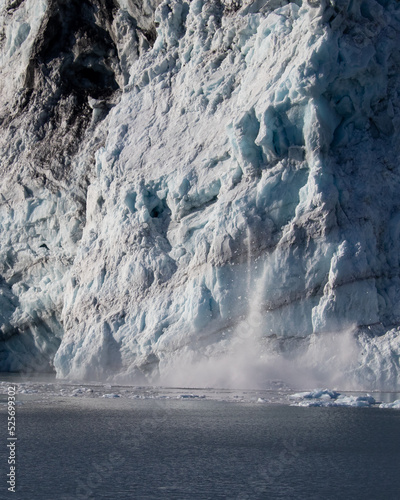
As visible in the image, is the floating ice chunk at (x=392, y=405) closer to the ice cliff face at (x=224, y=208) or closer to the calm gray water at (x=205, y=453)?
the calm gray water at (x=205, y=453)

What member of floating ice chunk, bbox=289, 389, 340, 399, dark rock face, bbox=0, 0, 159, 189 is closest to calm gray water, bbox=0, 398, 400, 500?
floating ice chunk, bbox=289, 389, 340, 399

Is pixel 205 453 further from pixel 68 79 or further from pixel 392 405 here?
pixel 68 79

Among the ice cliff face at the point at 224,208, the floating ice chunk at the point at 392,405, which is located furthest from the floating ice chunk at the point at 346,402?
the ice cliff face at the point at 224,208

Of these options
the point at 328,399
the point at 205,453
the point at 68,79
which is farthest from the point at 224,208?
the point at 68,79

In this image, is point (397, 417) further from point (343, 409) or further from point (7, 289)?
point (7, 289)

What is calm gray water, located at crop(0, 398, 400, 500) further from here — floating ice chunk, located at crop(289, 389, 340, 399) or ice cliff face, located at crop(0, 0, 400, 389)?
ice cliff face, located at crop(0, 0, 400, 389)

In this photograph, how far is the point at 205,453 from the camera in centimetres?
1052

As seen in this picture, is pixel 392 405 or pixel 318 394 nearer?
pixel 392 405

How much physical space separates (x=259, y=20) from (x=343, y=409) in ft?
35.4

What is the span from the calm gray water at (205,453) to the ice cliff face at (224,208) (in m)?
3.88

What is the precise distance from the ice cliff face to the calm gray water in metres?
3.88

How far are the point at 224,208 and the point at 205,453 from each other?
9.26m

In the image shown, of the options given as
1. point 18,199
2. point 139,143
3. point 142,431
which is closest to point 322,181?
point 139,143

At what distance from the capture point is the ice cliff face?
17.9m
